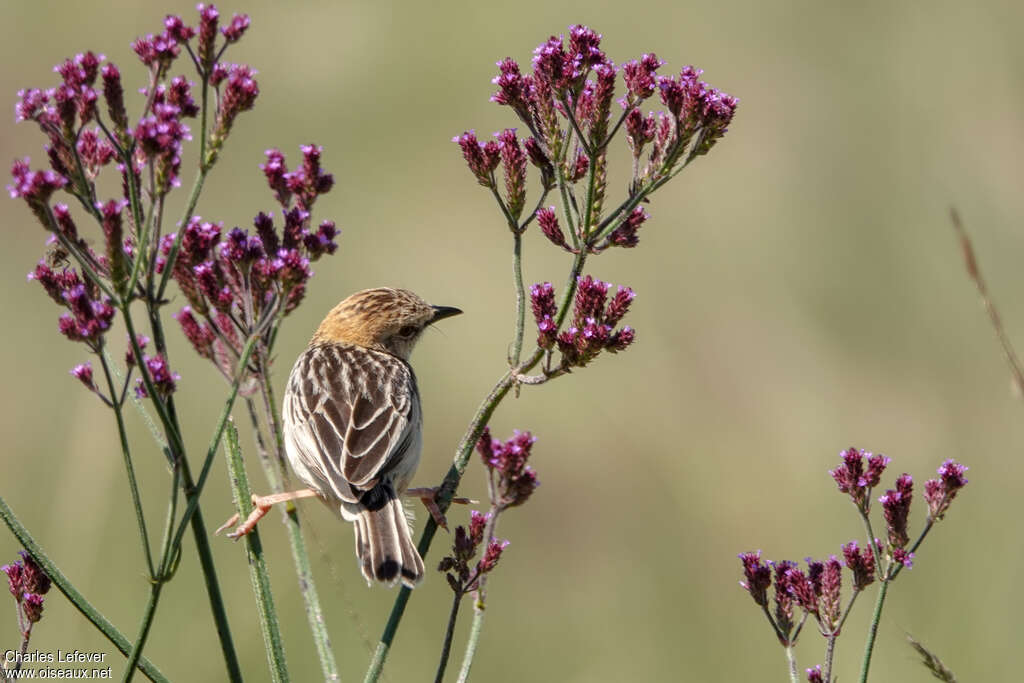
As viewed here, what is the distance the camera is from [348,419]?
5.70m

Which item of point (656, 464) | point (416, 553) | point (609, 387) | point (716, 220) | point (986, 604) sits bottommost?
point (986, 604)

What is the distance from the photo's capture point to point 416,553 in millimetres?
4574

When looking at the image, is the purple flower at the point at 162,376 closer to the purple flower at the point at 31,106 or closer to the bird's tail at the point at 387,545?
the purple flower at the point at 31,106

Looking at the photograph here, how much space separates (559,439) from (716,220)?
12.9ft

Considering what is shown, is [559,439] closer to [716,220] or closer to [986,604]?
[716,220]

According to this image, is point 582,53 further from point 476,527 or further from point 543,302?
point 476,527

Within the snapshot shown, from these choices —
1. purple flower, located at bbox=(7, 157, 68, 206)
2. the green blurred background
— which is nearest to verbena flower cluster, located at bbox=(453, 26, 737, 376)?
purple flower, located at bbox=(7, 157, 68, 206)

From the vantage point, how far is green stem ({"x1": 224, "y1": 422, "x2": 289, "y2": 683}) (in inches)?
163

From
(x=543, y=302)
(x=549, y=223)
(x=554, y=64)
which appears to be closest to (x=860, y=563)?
(x=543, y=302)

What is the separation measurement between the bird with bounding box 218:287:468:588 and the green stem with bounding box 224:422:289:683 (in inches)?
3.6

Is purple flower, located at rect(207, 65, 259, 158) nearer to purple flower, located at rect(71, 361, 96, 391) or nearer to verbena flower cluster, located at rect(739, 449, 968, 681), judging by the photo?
purple flower, located at rect(71, 361, 96, 391)

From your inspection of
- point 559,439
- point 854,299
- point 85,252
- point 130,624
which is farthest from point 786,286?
point 85,252

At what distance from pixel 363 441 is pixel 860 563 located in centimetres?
219

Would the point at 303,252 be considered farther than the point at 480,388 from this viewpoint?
No
